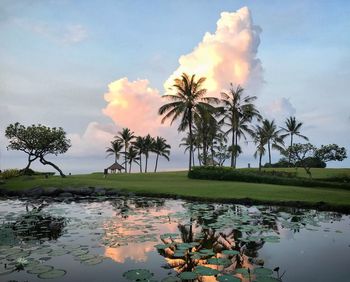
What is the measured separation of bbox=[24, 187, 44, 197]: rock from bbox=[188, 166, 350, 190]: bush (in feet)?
63.6

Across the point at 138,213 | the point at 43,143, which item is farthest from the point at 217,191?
the point at 43,143

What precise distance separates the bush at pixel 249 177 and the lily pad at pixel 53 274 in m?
33.6

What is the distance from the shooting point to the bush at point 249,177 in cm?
3862

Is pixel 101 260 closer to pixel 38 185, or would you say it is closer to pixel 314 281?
pixel 314 281

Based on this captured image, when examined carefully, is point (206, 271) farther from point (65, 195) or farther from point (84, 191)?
point (84, 191)

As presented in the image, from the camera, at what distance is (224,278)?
8617 millimetres

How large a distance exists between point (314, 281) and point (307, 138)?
59.3 m

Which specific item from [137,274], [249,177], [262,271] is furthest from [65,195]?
[262,271]

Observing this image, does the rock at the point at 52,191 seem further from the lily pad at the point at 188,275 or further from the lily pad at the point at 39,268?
the lily pad at the point at 188,275

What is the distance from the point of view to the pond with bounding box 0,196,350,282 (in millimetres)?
9602

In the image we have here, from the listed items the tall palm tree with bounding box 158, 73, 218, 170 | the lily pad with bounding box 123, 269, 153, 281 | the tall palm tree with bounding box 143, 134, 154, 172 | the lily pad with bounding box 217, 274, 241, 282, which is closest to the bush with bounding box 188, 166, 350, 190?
the tall palm tree with bounding box 158, 73, 218, 170

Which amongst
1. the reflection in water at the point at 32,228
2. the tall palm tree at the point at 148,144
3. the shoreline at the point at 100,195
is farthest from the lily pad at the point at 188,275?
the tall palm tree at the point at 148,144

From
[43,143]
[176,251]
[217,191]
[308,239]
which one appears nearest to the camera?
[176,251]

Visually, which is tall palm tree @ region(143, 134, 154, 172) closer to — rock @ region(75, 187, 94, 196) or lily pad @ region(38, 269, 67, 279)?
rock @ region(75, 187, 94, 196)
